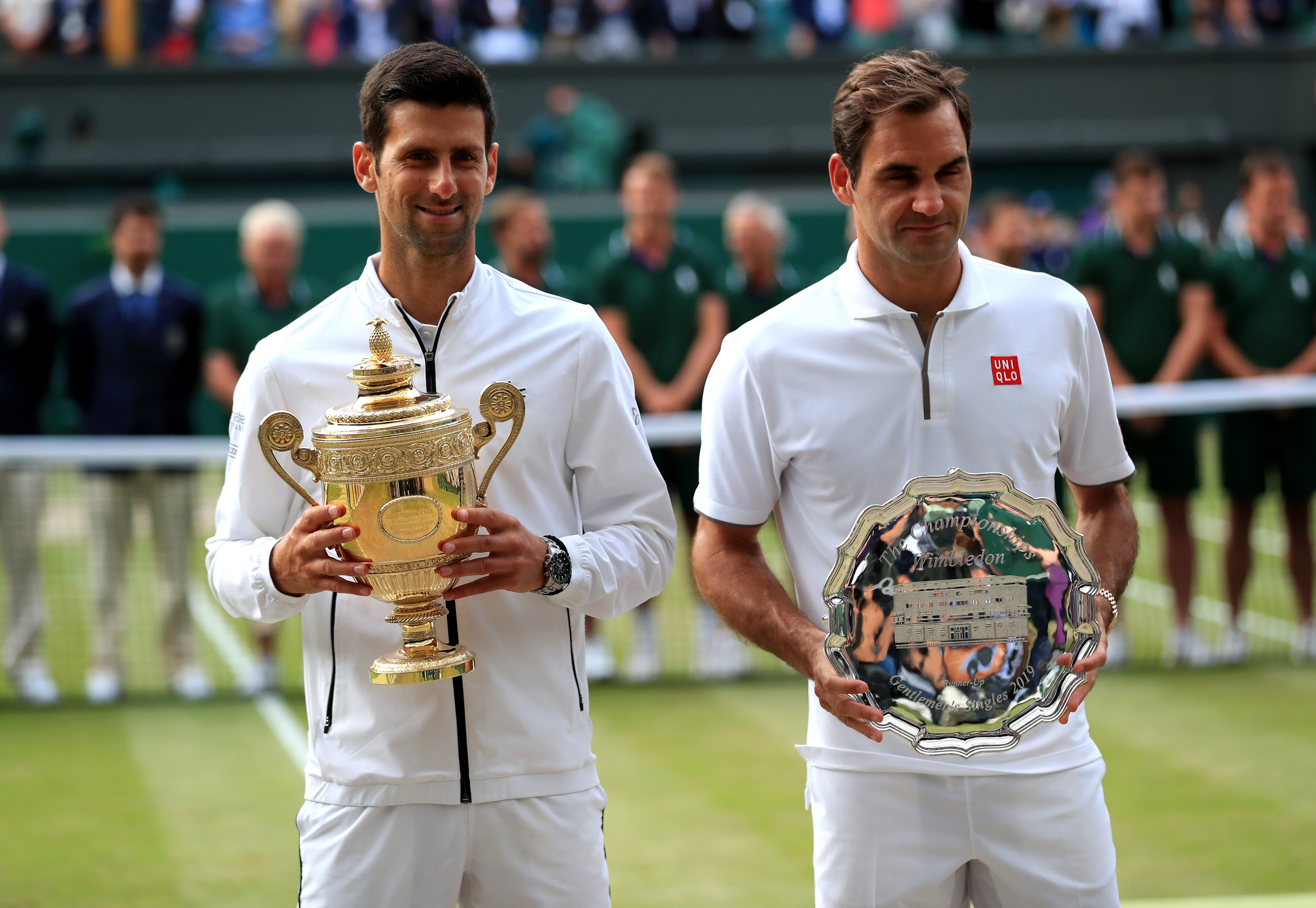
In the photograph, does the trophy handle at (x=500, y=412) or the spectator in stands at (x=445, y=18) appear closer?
the trophy handle at (x=500, y=412)

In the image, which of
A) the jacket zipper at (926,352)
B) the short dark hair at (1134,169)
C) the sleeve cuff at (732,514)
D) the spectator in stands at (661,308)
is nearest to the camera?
the jacket zipper at (926,352)

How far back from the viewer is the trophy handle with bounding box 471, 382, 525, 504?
236cm

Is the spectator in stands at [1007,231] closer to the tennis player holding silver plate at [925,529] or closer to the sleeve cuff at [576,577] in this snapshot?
the tennis player holding silver plate at [925,529]

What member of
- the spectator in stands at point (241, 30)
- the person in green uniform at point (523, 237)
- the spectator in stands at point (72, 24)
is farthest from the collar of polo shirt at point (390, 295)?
the spectator in stands at point (72, 24)

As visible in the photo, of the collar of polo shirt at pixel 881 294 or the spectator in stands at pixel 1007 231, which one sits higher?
the spectator in stands at pixel 1007 231

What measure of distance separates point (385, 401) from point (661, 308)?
5284 millimetres

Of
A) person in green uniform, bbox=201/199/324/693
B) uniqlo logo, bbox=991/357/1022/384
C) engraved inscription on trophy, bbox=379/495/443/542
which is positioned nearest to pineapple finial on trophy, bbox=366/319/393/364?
engraved inscription on trophy, bbox=379/495/443/542

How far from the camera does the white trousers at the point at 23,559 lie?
22.9 ft

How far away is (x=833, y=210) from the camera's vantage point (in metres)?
16.9

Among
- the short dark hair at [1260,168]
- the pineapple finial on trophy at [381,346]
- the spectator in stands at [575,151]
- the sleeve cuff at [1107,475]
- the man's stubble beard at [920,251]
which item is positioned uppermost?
the spectator in stands at [575,151]

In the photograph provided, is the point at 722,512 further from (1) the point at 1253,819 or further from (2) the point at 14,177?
(2) the point at 14,177

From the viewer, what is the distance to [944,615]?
2.40 m

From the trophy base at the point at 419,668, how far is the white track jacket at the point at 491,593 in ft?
0.35

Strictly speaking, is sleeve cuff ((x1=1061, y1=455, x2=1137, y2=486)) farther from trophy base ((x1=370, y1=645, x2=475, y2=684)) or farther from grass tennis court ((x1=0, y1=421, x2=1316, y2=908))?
grass tennis court ((x1=0, y1=421, x2=1316, y2=908))
